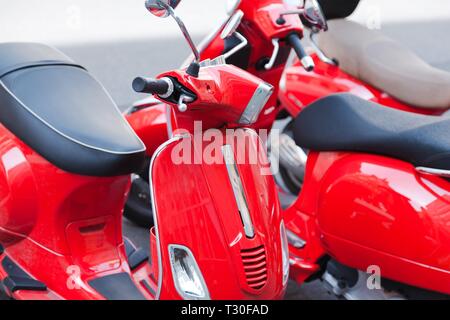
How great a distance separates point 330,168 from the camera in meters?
2.07

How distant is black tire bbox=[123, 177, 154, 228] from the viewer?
9.04 ft

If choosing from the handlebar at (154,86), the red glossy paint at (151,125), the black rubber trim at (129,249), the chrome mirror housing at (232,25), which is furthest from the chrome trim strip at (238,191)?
the red glossy paint at (151,125)

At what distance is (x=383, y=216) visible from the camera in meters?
1.89

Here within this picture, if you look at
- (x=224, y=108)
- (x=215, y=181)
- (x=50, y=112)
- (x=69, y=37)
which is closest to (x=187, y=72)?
(x=224, y=108)

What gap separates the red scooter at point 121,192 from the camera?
5.20ft

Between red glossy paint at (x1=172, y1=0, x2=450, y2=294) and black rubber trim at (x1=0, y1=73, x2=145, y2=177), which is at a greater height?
black rubber trim at (x1=0, y1=73, x2=145, y2=177)

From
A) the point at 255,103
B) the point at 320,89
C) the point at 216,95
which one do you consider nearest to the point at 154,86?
the point at 216,95

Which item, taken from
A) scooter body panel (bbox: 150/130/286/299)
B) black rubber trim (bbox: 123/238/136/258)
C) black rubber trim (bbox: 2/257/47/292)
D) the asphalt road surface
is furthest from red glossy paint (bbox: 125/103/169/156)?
the asphalt road surface

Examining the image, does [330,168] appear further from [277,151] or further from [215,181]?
[277,151]

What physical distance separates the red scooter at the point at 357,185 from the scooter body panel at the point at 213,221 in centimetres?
41

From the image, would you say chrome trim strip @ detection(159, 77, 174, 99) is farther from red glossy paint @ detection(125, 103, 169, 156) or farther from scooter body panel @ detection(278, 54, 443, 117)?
scooter body panel @ detection(278, 54, 443, 117)

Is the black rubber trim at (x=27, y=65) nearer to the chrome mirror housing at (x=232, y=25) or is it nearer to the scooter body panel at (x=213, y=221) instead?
the chrome mirror housing at (x=232, y=25)

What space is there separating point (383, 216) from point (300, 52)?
0.53 metres

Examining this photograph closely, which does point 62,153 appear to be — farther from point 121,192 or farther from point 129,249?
point 129,249
